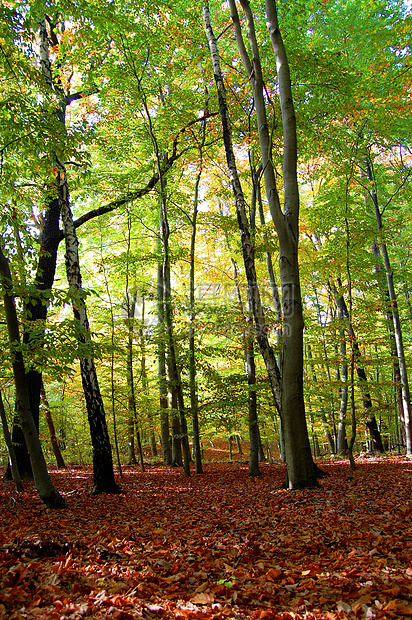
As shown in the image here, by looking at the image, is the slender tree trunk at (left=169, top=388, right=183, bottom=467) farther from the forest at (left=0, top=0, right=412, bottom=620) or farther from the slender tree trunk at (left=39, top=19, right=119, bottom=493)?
the slender tree trunk at (left=39, top=19, right=119, bottom=493)

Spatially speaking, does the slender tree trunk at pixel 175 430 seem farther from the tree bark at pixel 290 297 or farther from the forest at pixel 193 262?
A: the tree bark at pixel 290 297

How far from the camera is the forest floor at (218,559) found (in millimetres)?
2117

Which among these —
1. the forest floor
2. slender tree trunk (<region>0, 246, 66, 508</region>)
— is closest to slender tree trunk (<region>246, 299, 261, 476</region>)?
the forest floor

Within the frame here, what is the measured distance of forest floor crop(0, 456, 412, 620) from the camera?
2.12 m

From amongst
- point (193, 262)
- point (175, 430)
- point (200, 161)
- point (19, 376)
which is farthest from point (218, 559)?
point (200, 161)

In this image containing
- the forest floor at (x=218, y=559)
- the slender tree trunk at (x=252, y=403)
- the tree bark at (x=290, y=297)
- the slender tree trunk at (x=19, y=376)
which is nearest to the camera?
the forest floor at (x=218, y=559)

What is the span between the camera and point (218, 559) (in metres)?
3.00

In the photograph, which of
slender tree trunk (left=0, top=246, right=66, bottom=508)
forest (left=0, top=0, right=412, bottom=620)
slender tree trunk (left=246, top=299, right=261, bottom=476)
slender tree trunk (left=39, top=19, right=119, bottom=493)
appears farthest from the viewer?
slender tree trunk (left=246, top=299, right=261, bottom=476)

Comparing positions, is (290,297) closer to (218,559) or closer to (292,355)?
(292,355)

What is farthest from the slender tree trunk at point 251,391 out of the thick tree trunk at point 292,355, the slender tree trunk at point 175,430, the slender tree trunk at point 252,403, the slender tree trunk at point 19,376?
the slender tree trunk at point 19,376

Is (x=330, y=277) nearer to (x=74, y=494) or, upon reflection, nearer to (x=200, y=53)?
(x=200, y=53)

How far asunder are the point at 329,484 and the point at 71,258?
21.1 ft

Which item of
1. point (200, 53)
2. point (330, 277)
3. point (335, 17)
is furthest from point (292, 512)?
point (335, 17)

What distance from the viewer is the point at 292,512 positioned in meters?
4.49
